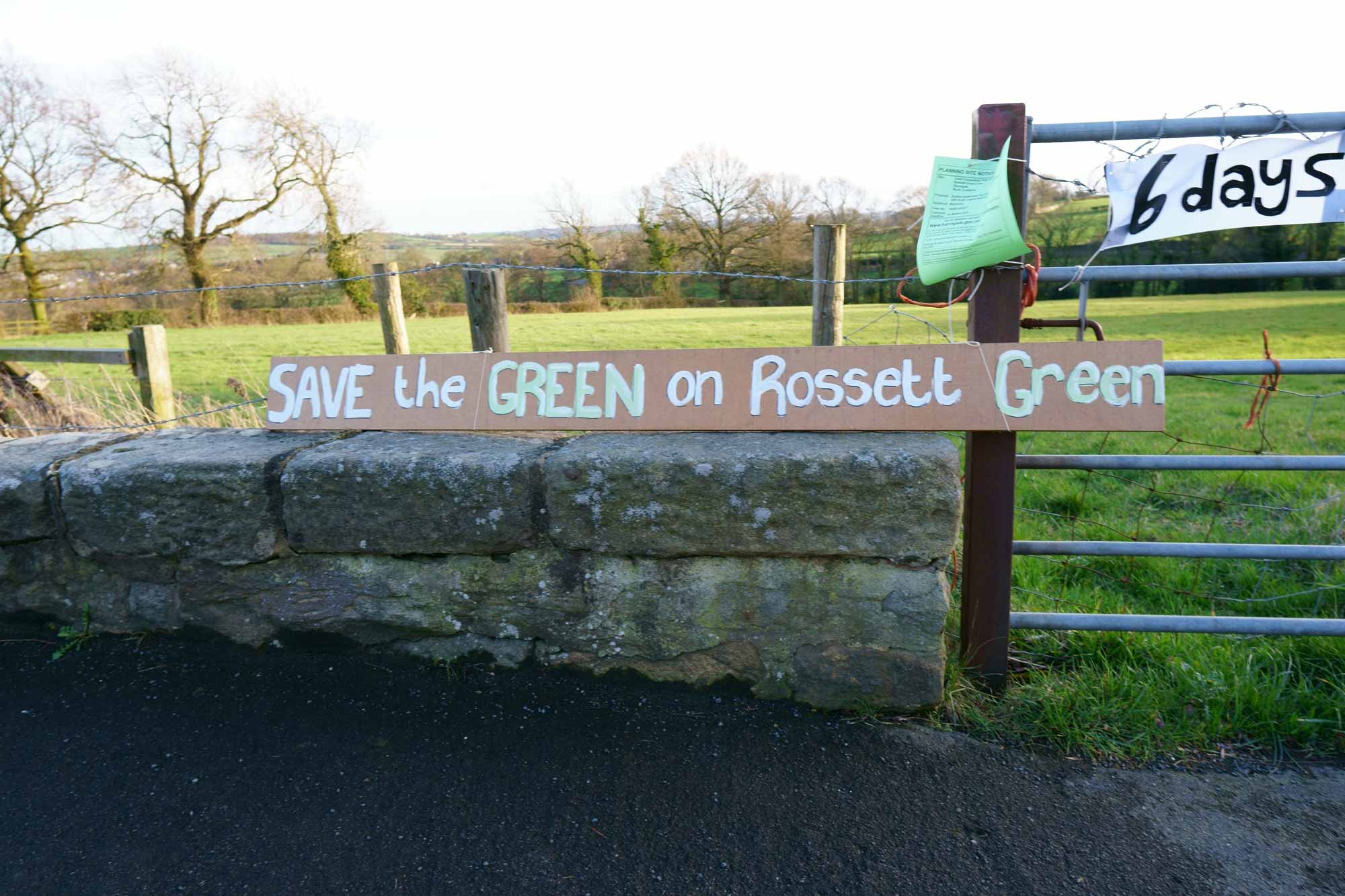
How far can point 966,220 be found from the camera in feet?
7.82

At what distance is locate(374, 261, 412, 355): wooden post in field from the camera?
4.36 metres

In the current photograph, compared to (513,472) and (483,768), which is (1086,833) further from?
(513,472)

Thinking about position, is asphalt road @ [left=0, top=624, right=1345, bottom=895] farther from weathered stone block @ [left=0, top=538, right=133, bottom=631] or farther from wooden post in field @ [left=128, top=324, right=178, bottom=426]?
wooden post in field @ [left=128, top=324, right=178, bottom=426]

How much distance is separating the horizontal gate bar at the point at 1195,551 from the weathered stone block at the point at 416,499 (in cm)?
157

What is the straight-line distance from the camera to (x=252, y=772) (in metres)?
2.19

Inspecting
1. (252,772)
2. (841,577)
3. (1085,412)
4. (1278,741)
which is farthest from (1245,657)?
(252,772)

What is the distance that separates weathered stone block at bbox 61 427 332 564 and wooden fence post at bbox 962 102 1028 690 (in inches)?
86.4

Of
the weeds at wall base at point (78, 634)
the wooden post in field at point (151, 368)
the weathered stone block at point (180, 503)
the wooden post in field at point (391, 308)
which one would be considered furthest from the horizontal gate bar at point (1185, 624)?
the wooden post in field at point (151, 368)

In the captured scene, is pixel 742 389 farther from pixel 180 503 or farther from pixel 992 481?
pixel 180 503

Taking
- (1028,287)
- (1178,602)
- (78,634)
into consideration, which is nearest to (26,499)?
(78,634)

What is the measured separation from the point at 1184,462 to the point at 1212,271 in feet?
1.87

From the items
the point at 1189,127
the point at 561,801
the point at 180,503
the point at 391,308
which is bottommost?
the point at 561,801

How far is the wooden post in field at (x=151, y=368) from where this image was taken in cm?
604

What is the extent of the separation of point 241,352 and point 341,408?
15063 mm
